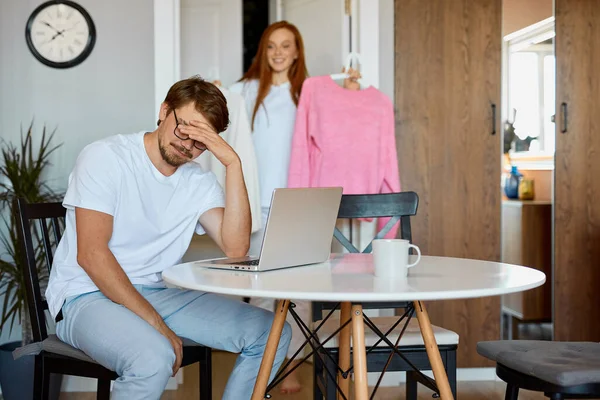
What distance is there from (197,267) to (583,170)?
8.09 feet

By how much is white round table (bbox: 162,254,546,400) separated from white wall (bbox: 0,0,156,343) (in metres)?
1.78

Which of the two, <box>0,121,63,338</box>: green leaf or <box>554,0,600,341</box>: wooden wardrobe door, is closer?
<box>0,121,63,338</box>: green leaf

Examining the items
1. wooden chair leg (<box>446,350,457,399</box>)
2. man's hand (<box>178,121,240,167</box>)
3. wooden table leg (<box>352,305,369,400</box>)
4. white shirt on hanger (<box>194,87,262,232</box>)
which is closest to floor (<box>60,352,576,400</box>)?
white shirt on hanger (<box>194,87,262,232</box>)

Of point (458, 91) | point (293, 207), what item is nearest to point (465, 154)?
point (458, 91)

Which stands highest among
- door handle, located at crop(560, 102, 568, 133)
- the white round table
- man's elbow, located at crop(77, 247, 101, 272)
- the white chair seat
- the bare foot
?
door handle, located at crop(560, 102, 568, 133)

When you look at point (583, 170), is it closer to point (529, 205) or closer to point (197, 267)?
point (529, 205)

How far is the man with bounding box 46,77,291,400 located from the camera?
1877 millimetres

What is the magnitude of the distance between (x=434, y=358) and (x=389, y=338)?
35cm

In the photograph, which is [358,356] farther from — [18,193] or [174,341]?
[18,193]

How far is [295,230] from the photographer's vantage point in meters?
1.79

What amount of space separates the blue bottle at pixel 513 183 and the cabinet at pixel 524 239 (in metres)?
0.06

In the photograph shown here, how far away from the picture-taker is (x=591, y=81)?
12.1 feet

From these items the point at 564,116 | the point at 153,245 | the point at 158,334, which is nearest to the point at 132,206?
the point at 153,245

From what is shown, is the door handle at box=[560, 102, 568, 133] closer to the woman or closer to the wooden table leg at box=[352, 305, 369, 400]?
the woman
